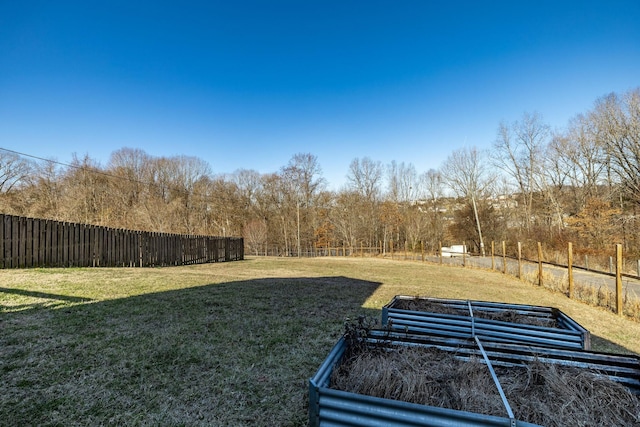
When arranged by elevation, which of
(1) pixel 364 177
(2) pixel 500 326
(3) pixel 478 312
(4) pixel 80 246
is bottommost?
(3) pixel 478 312

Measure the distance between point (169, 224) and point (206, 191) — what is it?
6.38 m

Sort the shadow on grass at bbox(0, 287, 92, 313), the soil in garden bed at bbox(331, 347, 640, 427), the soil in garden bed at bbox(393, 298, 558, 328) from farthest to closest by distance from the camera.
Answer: the shadow on grass at bbox(0, 287, 92, 313) < the soil in garden bed at bbox(393, 298, 558, 328) < the soil in garden bed at bbox(331, 347, 640, 427)

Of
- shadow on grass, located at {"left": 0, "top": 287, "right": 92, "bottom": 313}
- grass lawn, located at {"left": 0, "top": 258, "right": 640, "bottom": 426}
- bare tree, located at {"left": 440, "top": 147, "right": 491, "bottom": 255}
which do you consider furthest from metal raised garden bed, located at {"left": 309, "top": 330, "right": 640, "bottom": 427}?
bare tree, located at {"left": 440, "top": 147, "right": 491, "bottom": 255}

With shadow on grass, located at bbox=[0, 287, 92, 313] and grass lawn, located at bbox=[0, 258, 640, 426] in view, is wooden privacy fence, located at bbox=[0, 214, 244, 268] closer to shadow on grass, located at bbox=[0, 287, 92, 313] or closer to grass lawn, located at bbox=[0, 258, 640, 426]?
grass lawn, located at bbox=[0, 258, 640, 426]

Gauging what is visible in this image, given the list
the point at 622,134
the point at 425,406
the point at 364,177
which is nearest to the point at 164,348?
the point at 425,406

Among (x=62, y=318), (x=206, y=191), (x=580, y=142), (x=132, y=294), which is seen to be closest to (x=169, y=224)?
(x=206, y=191)

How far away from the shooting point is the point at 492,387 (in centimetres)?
188

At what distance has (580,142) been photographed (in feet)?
76.9

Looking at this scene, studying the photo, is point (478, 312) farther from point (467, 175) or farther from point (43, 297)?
point (467, 175)

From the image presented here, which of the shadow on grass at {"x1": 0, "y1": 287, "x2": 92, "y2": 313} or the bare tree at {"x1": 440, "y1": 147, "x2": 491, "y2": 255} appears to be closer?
the shadow on grass at {"x1": 0, "y1": 287, "x2": 92, "y2": 313}

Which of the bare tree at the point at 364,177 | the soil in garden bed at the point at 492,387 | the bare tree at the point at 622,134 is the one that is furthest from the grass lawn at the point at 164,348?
the bare tree at the point at 364,177

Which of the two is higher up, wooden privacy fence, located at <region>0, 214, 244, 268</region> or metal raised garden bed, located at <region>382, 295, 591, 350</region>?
wooden privacy fence, located at <region>0, 214, 244, 268</region>

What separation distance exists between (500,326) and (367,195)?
2914 centimetres

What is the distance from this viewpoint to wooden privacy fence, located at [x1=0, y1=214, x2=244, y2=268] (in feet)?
26.2
